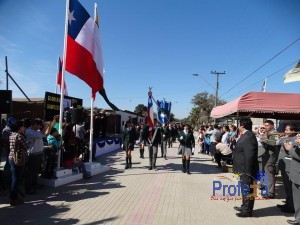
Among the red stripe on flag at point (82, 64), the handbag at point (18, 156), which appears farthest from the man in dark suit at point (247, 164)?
the red stripe on flag at point (82, 64)

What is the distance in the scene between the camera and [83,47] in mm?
8797

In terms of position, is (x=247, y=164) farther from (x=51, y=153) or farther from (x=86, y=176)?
Result: (x=86, y=176)

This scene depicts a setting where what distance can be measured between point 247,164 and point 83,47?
595 cm

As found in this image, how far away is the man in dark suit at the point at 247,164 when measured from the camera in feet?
18.4

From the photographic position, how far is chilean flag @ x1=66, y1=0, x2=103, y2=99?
8.44 meters

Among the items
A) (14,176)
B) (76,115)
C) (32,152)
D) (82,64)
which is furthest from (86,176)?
(82,64)

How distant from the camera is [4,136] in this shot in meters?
7.41

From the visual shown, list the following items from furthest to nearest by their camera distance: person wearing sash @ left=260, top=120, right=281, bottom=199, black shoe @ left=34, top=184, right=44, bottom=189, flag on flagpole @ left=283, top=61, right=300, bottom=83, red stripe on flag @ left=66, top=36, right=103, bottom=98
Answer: red stripe on flag @ left=66, top=36, right=103, bottom=98
black shoe @ left=34, top=184, right=44, bottom=189
person wearing sash @ left=260, top=120, right=281, bottom=199
flag on flagpole @ left=283, top=61, right=300, bottom=83

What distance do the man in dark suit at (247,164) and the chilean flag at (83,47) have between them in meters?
5.27

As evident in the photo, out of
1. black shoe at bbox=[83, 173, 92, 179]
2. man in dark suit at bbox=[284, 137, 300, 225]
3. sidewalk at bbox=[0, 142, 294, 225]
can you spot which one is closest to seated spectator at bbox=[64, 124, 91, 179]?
black shoe at bbox=[83, 173, 92, 179]

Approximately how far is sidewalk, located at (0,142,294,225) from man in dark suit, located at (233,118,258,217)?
0.87ft

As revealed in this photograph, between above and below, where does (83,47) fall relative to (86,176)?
above

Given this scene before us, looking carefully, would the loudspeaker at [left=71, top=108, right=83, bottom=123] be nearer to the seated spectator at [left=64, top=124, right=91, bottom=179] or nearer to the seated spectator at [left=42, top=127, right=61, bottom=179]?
the seated spectator at [left=64, top=124, right=91, bottom=179]

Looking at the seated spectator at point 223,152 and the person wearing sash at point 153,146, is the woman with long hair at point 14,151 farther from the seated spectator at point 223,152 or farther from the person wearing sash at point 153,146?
the seated spectator at point 223,152
